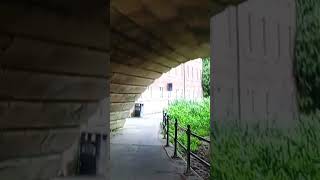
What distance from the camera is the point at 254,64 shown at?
4.52 metres

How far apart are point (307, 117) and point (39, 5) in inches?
110

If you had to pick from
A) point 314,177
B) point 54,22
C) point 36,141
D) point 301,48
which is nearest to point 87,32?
point 54,22

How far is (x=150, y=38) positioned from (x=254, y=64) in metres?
5.38

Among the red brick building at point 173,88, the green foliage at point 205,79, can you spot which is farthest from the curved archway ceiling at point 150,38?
the green foliage at point 205,79

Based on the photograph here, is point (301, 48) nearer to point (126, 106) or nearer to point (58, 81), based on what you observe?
point (58, 81)

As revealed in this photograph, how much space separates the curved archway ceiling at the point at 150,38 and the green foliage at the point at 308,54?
1515 mm

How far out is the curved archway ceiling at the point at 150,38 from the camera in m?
7.37

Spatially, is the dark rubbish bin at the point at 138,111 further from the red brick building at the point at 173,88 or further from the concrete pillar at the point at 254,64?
the concrete pillar at the point at 254,64

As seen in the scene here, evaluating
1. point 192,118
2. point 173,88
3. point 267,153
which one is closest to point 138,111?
point 192,118

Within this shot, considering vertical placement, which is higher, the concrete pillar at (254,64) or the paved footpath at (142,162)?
the concrete pillar at (254,64)

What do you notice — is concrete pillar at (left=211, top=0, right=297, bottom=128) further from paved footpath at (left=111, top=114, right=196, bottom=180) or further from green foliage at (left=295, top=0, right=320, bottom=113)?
paved footpath at (left=111, top=114, right=196, bottom=180)

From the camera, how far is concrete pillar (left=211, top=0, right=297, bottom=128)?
3984 mm

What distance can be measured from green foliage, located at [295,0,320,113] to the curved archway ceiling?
151 cm

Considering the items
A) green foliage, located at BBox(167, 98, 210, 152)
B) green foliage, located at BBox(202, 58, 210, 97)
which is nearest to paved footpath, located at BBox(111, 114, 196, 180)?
green foliage, located at BBox(167, 98, 210, 152)
